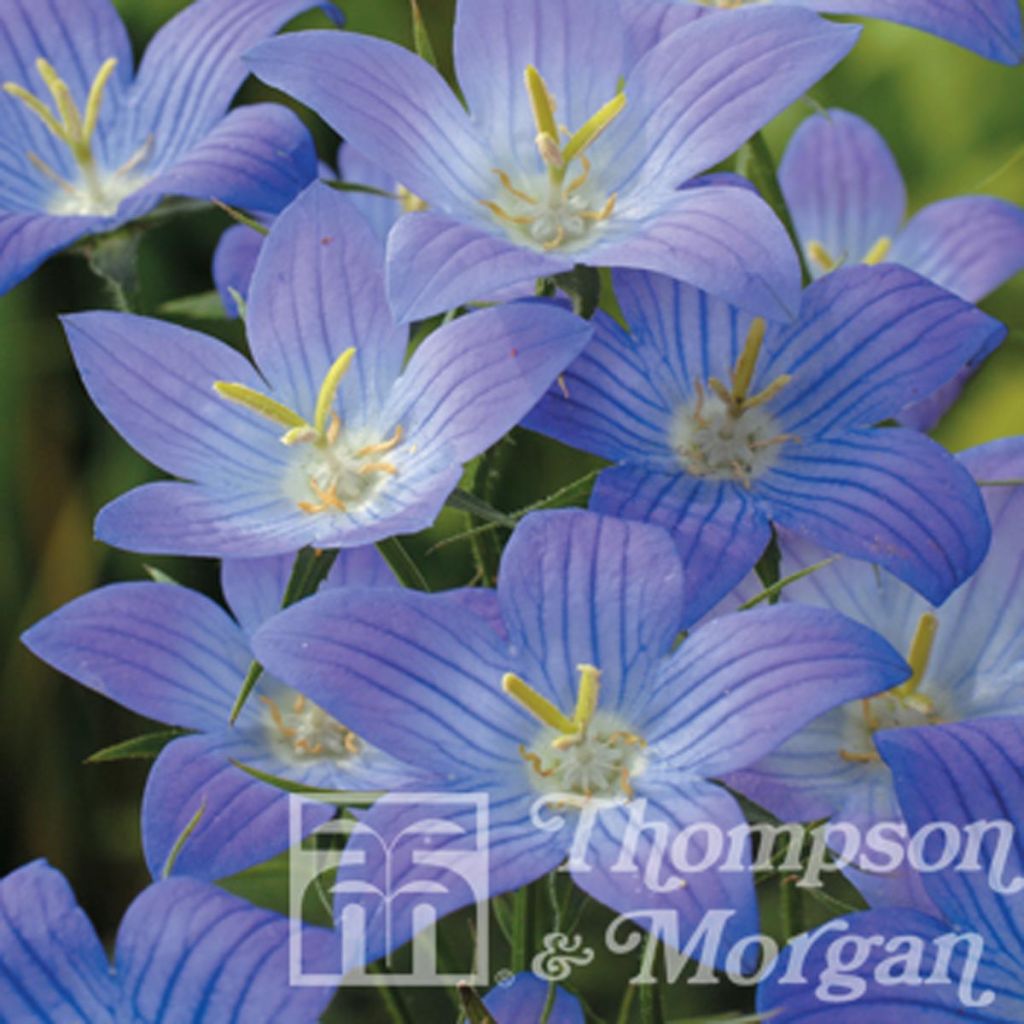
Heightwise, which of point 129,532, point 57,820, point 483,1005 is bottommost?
point 57,820

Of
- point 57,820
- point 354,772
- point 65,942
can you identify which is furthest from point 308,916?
point 57,820

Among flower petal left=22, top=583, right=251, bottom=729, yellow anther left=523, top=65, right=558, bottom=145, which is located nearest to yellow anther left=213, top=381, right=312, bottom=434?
flower petal left=22, top=583, right=251, bottom=729

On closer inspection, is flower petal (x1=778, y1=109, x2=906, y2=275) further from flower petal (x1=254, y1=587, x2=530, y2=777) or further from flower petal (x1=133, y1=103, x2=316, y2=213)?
flower petal (x1=254, y1=587, x2=530, y2=777)

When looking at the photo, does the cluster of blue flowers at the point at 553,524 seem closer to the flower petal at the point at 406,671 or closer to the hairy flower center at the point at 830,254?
the flower petal at the point at 406,671

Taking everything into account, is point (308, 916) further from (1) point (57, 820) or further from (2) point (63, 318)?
(1) point (57, 820)

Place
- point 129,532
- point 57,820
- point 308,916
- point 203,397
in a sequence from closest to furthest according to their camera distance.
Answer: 1. point 129,532
2. point 203,397
3. point 308,916
4. point 57,820

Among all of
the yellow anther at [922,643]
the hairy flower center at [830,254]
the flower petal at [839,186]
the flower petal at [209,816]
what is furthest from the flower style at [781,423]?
the flower petal at [839,186]
